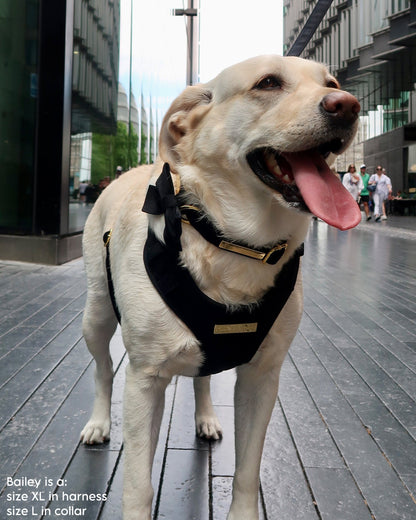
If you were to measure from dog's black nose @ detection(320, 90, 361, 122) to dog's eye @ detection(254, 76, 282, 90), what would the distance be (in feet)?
0.83

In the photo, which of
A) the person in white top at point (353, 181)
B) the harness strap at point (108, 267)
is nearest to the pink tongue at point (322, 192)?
the harness strap at point (108, 267)

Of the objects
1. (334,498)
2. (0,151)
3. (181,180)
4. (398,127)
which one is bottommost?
(334,498)

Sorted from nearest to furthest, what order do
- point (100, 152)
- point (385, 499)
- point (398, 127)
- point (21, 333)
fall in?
point (385, 499) < point (21, 333) < point (100, 152) < point (398, 127)

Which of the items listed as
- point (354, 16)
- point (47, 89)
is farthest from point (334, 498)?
point (354, 16)

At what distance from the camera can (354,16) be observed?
37.0m

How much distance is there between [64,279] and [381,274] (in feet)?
15.0

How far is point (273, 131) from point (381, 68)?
33.3 m

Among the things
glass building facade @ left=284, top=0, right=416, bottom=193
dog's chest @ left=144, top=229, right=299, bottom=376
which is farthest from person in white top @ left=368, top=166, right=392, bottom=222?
dog's chest @ left=144, top=229, right=299, bottom=376

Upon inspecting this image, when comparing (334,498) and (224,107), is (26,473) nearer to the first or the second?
(334,498)

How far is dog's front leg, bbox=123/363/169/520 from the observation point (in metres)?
2.06

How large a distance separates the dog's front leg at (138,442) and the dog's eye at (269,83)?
1.10m

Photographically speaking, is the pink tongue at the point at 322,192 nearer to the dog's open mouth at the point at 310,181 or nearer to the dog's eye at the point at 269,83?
the dog's open mouth at the point at 310,181

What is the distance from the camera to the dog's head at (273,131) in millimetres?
1886

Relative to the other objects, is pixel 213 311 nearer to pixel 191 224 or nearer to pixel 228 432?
pixel 191 224
